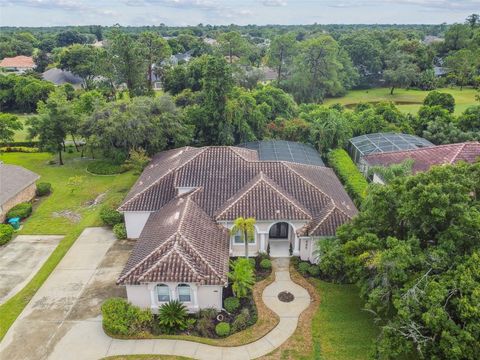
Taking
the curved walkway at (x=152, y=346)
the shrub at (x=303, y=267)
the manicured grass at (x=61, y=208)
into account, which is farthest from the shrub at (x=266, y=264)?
the manicured grass at (x=61, y=208)

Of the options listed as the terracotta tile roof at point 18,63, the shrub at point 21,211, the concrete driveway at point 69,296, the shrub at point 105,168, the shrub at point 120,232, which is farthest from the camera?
the terracotta tile roof at point 18,63

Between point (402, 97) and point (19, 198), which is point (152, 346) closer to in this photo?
point (19, 198)

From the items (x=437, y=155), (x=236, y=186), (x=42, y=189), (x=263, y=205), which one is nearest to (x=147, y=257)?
(x=263, y=205)

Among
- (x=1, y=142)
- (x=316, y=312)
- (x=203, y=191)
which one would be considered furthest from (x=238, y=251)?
(x=1, y=142)

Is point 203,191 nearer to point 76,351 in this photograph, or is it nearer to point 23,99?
point 76,351

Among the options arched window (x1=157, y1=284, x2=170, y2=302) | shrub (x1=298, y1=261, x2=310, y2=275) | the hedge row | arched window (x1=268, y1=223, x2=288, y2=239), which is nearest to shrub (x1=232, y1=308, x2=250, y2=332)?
arched window (x1=157, y1=284, x2=170, y2=302)

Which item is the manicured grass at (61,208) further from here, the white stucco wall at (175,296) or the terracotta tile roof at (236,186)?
the white stucco wall at (175,296)
